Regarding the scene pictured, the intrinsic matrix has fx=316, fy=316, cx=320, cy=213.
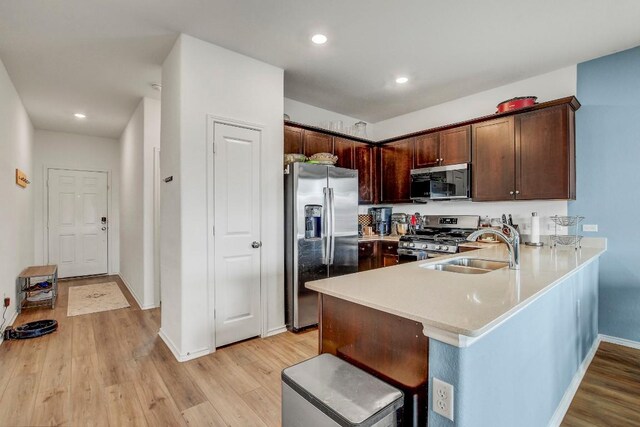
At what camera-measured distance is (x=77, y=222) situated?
5.93 m

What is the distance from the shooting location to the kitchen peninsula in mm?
1072

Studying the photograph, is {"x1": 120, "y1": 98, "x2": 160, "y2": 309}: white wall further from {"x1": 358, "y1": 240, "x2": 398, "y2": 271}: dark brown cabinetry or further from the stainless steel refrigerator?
{"x1": 358, "y1": 240, "x2": 398, "y2": 271}: dark brown cabinetry

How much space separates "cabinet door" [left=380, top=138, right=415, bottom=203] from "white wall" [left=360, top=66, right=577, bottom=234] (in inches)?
15.5

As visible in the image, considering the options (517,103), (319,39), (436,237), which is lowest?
(436,237)

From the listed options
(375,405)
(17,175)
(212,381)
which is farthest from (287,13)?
(17,175)

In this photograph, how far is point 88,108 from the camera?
4500mm

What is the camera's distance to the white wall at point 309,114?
171 inches

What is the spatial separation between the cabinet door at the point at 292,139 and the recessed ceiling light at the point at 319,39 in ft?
3.50

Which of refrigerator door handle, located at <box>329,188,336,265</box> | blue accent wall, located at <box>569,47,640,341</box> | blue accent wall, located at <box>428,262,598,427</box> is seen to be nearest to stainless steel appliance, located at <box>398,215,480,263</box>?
refrigerator door handle, located at <box>329,188,336,265</box>

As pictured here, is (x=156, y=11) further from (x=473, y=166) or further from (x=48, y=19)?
(x=473, y=166)

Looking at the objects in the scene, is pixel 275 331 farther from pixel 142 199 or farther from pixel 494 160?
pixel 494 160

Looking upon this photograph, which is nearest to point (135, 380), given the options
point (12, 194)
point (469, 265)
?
point (469, 265)

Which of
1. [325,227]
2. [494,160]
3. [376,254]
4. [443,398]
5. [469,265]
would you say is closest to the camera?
[443,398]

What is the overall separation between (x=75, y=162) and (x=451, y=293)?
6938mm
